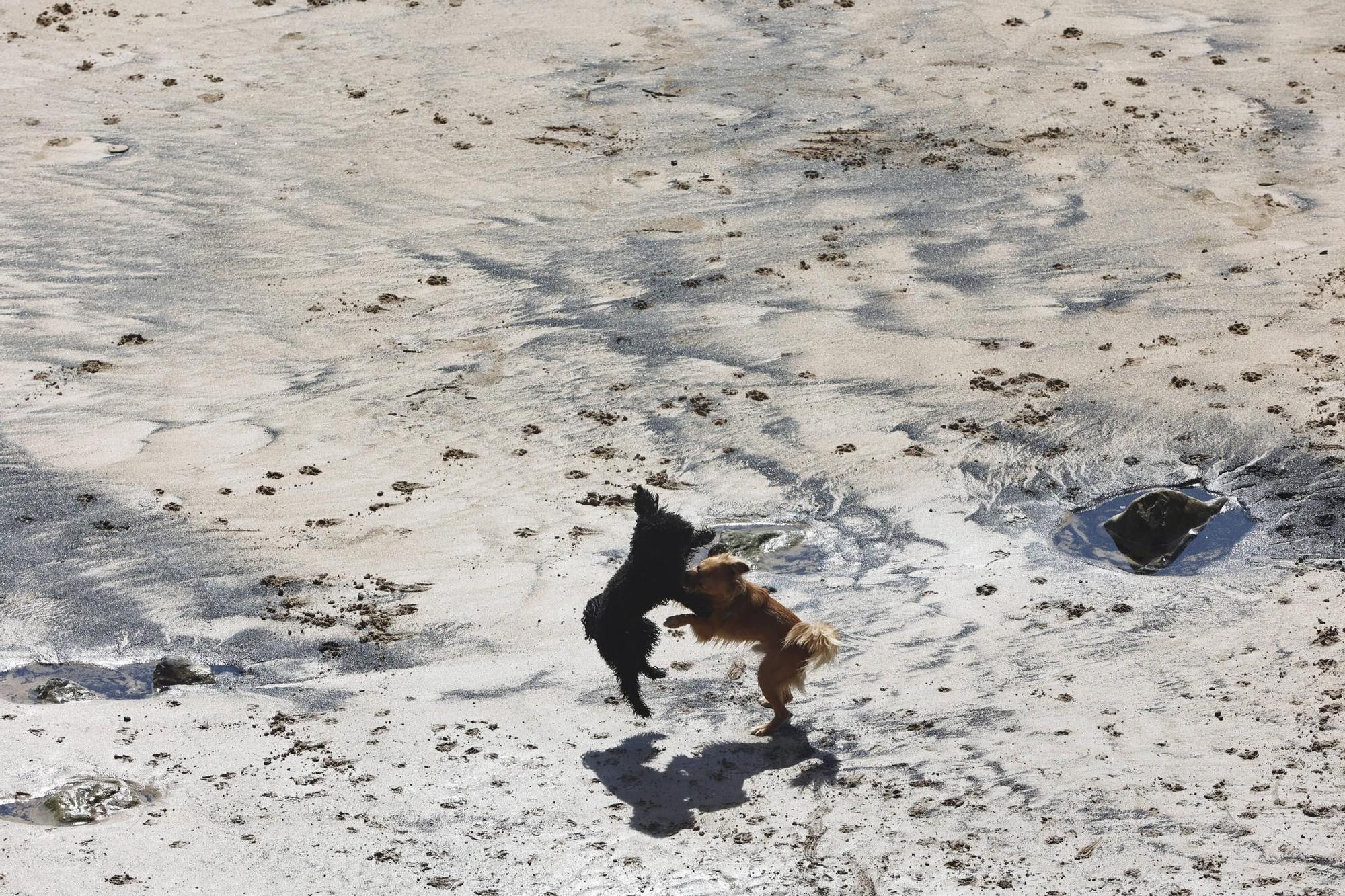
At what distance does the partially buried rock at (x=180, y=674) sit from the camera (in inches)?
267

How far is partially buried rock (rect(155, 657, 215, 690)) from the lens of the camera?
6.77 meters

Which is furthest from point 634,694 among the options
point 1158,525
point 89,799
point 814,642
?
point 1158,525

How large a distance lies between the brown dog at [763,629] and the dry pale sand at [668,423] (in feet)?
0.91

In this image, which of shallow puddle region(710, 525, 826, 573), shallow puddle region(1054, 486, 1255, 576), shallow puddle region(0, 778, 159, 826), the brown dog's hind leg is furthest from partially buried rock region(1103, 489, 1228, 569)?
shallow puddle region(0, 778, 159, 826)

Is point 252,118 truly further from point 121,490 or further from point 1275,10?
point 1275,10

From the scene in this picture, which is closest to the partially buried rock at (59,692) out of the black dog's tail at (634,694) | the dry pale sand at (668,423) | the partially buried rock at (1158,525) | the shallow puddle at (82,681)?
the shallow puddle at (82,681)

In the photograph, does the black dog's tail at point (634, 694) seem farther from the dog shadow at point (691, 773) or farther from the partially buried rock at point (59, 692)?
the partially buried rock at point (59, 692)

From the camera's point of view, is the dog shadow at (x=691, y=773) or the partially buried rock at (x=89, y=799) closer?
the partially buried rock at (x=89, y=799)

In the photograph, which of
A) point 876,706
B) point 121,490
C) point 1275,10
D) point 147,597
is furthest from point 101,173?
point 1275,10

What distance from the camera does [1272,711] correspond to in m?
6.03

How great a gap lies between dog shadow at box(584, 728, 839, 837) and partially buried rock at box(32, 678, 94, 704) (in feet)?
7.79

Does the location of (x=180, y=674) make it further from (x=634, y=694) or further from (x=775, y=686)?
(x=775, y=686)

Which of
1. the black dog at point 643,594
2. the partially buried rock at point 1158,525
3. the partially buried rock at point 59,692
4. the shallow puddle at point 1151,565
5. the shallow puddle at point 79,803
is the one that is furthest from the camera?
the partially buried rock at point 1158,525

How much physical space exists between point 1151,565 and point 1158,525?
0.28 m
